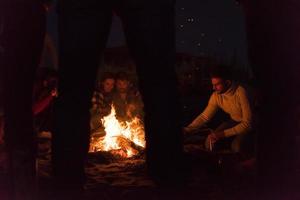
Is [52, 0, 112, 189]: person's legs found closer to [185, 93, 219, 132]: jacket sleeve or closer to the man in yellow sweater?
the man in yellow sweater

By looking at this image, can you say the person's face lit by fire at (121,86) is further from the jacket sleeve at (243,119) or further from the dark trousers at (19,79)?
the dark trousers at (19,79)

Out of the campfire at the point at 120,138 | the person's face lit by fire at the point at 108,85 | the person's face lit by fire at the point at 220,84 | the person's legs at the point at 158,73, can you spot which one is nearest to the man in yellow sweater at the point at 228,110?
the person's face lit by fire at the point at 220,84

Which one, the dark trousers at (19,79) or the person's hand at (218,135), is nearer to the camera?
the dark trousers at (19,79)

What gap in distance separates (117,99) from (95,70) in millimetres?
3946

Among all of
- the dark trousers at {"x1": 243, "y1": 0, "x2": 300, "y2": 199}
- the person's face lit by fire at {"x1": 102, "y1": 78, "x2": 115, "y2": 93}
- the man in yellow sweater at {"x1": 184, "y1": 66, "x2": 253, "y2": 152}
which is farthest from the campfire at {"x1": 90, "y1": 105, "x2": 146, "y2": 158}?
the dark trousers at {"x1": 243, "y1": 0, "x2": 300, "y2": 199}

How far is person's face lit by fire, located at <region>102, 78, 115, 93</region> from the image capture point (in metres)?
6.11

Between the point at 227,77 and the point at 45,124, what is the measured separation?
2271 mm

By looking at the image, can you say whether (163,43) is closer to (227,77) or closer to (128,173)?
(128,173)

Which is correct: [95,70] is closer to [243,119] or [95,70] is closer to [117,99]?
[243,119]

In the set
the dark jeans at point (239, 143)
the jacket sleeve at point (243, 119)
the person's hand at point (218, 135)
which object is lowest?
the dark jeans at point (239, 143)

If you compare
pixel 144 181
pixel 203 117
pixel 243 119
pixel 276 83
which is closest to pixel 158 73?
pixel 276 83

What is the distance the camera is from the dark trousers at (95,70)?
84.3 inches

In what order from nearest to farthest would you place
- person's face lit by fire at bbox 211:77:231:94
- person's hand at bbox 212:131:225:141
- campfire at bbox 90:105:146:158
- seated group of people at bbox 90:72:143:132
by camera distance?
campfire at bbox 90:105:146:158
person's hand at bbox 212:131:225:141
person's face lit by fire at bbox 211:77:231:94
seated group of people at bbox 90:72:143:132

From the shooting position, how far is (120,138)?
531cm
